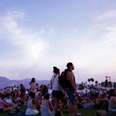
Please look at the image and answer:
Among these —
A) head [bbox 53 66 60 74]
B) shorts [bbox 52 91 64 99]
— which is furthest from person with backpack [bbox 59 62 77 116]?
head [bbox 53 66 60 74]

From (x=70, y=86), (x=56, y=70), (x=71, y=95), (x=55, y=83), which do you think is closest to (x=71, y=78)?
(x=70, y=86)

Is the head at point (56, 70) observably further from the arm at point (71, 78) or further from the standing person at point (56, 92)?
the arm at point (71, 78)

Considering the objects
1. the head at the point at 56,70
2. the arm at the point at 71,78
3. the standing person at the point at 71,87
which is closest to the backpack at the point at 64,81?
the standing person at the point at 71,87

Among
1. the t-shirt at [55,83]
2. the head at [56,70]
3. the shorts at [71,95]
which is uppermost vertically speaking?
the head at [56,70]

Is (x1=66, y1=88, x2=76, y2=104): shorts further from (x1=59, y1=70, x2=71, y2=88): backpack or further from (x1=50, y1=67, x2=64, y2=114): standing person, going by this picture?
(x1=50, y1=67, x2=64, y2=114): standing person

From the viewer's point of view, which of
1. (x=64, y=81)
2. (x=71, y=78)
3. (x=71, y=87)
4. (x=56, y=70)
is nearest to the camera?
(x=71, y=78)

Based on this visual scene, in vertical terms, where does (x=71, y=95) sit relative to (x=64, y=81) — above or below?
below

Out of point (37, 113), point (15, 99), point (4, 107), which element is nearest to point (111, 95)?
point (37, 113)

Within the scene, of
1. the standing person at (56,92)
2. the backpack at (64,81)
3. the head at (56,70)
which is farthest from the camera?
the head at (56,70)

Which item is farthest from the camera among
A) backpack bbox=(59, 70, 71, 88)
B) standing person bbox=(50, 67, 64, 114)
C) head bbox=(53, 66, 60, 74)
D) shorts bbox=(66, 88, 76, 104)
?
head bbox=(53, 66, 60, 74)

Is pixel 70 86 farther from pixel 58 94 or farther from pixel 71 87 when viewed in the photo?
pixel 58 94

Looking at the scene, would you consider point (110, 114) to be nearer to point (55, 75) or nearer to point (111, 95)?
point (111, 95)

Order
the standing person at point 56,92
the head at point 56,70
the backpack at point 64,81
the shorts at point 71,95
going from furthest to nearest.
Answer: the head at point 56,70 → the standing person at point 56,92 → the backpack at point 64,81 → the shorts at point 71,95

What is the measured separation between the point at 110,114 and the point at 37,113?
7.26m
